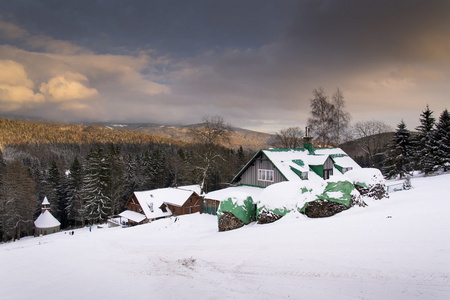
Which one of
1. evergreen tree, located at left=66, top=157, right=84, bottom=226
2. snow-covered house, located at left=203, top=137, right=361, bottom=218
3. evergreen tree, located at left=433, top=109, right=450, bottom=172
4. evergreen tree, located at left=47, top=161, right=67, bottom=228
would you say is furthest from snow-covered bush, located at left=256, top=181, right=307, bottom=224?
evergreen tree, located at left=47, top=161, right=67, bottom=228

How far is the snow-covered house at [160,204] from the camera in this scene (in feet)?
117

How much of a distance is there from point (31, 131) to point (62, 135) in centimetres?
2590

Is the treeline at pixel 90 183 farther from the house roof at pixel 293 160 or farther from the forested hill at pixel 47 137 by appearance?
the forested hill at pixel 47 137

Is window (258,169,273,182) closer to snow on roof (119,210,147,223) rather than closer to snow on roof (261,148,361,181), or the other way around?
snow on roof (261,148,361,181)

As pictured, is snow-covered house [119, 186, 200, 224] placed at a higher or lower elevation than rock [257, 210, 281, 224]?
lower

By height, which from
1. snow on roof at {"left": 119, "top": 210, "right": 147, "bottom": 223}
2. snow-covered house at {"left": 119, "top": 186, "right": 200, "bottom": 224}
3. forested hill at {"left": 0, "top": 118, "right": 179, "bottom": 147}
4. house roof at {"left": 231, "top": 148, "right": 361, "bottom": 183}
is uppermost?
forested hill at {"left": 0, "top": 118, "right": 179, "bottom": 147}

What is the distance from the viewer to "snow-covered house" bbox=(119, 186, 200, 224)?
35.7 meters

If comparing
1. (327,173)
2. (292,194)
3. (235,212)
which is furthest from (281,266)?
(327,173)

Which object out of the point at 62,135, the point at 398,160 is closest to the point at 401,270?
the point at 398,160

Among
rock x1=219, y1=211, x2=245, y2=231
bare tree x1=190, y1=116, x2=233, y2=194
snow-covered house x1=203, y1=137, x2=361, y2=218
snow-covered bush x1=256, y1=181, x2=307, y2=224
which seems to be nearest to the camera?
snow-covered bush x1=256, y1=181, x2=307, y2=224

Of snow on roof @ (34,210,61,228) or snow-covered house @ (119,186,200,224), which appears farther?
snow on roof @ (34,210,61,228)

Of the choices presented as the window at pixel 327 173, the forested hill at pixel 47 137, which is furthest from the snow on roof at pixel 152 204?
the forested hill at pixel 47 137

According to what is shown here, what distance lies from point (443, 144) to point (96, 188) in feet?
175

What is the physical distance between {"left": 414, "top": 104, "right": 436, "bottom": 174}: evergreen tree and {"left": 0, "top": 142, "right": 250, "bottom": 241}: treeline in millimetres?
27264
